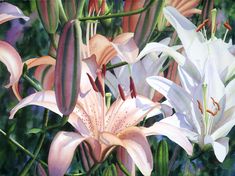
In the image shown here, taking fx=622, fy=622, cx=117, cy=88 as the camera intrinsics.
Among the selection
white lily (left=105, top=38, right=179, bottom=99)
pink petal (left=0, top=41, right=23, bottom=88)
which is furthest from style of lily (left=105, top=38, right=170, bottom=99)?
pink petal (left=0, top=41, right=23, bottom=88)

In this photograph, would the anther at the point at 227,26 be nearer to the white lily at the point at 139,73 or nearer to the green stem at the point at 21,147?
the white lily at the point at 139,73

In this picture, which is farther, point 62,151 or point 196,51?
point 196,51

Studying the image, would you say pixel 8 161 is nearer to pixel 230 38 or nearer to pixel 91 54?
pixel 91 54

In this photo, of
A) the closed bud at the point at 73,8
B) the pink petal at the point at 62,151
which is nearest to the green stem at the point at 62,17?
the closed bud at the point at 73,8

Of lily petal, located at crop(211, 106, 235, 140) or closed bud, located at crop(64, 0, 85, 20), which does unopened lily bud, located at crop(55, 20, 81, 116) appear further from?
lily petal, located at crop(211, 106, 235, 140)

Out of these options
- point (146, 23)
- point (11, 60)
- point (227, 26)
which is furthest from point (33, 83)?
point (227, 26)

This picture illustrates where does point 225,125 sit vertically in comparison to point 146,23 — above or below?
below

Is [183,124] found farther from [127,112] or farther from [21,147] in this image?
[21,147]
